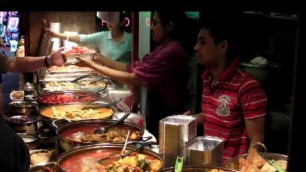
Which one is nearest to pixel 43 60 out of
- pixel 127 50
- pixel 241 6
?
pixel 127 50

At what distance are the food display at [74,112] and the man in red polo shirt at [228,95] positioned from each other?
0.99 meters

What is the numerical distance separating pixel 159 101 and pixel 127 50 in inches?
57.8

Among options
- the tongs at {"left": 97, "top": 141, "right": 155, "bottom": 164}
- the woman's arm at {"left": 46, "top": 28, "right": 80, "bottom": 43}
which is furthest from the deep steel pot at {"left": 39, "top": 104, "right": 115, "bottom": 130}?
the woman's arm at {"left": 46, "top": 28, "right": 80, "bottom": 43}

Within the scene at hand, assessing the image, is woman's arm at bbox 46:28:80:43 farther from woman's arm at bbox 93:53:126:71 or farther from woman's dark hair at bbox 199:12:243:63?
woman's dark hair at bbox 199:12:243:63

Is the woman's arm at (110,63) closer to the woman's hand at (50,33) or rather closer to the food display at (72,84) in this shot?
the food display at (72,84)

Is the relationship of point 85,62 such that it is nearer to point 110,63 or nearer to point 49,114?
point 110,63

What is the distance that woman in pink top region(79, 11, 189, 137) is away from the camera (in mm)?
4824

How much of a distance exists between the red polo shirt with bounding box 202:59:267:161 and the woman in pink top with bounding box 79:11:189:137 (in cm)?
120

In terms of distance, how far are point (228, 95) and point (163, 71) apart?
141 centimetres

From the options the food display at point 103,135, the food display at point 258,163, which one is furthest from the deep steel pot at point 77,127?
the food display at point 258,163

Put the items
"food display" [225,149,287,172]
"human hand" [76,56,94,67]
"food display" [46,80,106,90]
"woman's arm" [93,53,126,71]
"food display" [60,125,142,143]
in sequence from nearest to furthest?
"food display" [225,149,287,172] < "food display" [60,125,142,143] < "human hand" [76,56,94,67] < "food display" [46,80,106,90] < "woman's arm" [93,53,126,71]

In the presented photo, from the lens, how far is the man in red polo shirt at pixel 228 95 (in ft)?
11.1

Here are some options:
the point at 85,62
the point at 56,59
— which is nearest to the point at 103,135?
the point at 56,59

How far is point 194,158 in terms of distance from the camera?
2580mm
